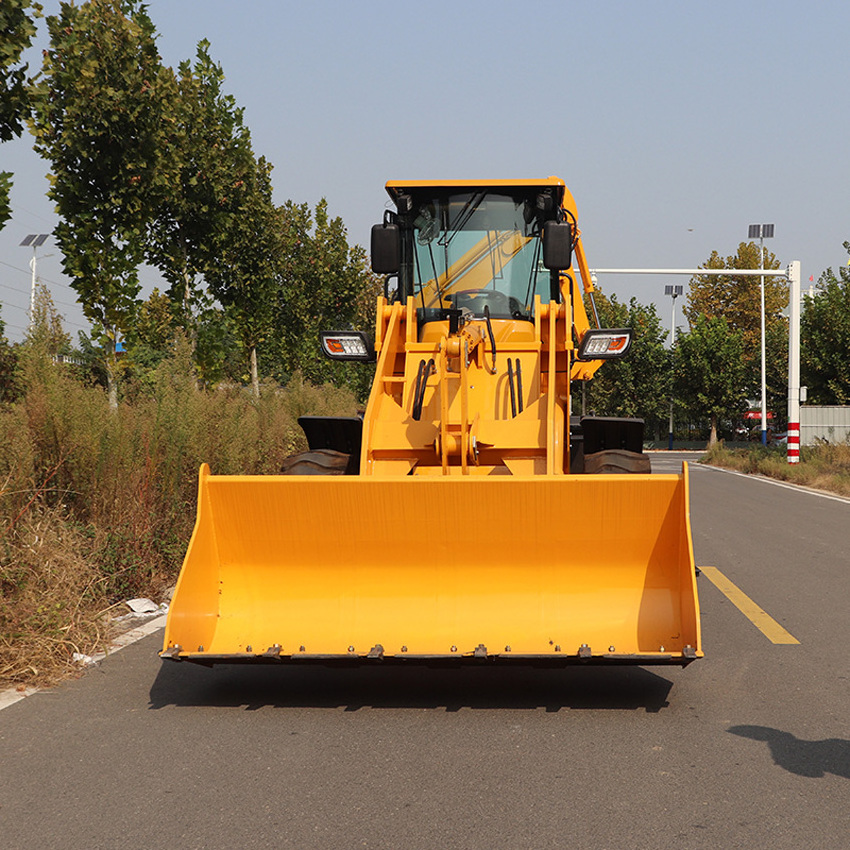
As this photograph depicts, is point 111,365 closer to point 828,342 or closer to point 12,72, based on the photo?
point 12,72

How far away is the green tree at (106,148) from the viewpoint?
12.1 m

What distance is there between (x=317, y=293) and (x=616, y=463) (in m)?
19.7

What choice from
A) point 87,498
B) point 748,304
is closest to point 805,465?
point 87,498

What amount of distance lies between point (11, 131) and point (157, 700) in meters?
4.61

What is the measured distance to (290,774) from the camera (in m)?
4.32

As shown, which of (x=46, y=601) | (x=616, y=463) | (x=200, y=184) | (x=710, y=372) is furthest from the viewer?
(x=710, y=372)

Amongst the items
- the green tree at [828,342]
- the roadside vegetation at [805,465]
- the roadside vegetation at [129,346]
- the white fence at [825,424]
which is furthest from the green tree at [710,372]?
the roadside vegetation at [129,346]

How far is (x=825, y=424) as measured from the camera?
102 feet

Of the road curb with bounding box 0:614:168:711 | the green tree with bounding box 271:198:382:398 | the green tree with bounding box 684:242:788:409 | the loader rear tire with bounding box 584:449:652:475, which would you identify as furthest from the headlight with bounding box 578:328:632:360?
the green tree with bounding box 684:242:788:409

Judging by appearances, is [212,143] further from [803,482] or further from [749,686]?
[803,482]

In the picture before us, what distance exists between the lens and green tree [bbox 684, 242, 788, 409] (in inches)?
2364

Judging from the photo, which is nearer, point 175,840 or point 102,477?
point 175,840

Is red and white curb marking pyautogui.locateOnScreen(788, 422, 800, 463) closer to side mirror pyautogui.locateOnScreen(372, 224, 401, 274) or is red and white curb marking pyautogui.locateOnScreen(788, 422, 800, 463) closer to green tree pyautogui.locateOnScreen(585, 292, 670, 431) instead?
side mirror pyautogui.locateOnScreen(372, 224, 401, 274)

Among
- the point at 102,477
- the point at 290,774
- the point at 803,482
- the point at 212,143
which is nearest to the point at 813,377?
the point at 803,482
